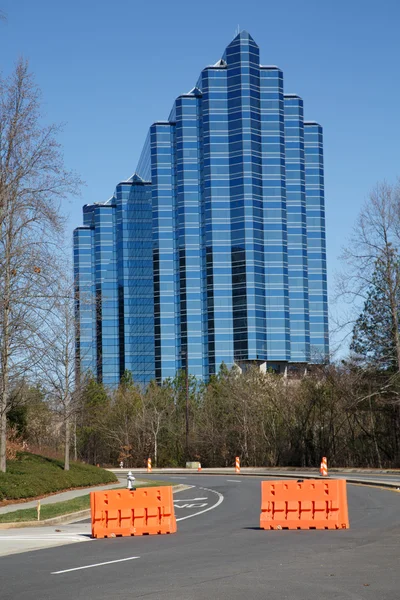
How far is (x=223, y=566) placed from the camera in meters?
11.8

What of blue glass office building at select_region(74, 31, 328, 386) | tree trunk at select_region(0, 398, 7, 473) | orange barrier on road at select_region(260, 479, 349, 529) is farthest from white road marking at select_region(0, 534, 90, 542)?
blue glass office building at select_region(74, 31, 328, 386)

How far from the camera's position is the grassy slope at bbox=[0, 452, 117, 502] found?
2702 centimetres

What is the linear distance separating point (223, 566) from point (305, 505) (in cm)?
562

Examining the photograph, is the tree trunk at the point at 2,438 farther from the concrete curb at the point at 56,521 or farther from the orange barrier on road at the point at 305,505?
the orange barrier on road at the point at 305,505

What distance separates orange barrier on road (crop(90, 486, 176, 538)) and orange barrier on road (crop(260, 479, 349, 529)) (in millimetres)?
1972

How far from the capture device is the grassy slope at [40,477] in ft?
88.6

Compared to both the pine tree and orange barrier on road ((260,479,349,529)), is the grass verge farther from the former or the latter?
the pine tree

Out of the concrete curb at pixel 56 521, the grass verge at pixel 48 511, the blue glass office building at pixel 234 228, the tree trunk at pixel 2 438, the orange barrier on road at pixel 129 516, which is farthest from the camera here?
the blue glass office building at pixel 234 228

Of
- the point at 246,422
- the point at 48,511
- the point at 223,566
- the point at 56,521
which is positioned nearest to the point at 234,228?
the point at 246,422

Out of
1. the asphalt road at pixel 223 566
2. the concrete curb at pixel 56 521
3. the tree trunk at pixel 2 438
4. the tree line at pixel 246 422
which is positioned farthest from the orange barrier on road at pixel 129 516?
the tree line at pixel 246 422

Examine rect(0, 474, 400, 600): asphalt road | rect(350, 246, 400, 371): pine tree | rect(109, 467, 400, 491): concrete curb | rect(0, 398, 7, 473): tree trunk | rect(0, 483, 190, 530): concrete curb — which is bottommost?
rect(109, 467, 400, 491): concrete curb

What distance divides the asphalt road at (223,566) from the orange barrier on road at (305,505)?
1.66 ft

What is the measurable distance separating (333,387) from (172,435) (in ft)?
73.6

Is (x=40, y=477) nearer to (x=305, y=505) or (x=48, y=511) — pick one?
(x=48, y=511)
